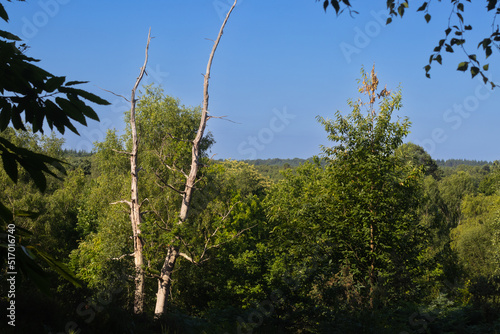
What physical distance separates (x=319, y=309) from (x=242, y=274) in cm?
1588

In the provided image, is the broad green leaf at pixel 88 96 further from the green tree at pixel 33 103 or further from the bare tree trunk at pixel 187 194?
the bare tree trunk at pixel 187 194

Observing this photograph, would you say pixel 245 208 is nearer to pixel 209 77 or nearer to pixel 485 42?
pixel 209 77

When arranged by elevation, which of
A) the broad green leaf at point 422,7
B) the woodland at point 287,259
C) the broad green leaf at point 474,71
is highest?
the broad green leaf at point 422,7

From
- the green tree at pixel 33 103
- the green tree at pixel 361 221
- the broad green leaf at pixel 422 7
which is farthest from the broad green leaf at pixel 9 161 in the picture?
the green tree at pixel 361 221

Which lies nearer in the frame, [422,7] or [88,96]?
[88,96]

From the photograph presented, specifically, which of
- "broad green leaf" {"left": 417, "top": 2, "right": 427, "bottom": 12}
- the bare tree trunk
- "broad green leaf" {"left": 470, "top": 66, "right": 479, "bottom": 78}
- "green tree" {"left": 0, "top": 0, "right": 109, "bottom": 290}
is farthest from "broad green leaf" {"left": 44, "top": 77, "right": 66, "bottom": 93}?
the bare tree trunk

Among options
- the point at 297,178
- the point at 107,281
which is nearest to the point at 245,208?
the point at 297,178

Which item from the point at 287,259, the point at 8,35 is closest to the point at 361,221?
the point at 287,259

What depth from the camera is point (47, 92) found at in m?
2.06

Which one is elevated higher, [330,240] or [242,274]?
[330,240]

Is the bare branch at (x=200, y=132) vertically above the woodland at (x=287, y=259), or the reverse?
the bare branch at (x=200, y=132)

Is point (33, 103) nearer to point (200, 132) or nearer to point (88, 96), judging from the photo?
point (88, 96)

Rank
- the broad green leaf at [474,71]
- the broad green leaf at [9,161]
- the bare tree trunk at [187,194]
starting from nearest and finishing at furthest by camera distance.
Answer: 1. the broad green leaf at [9,161]
2. the broad green leaf at [474,71]
3. the bare tree trunk at [187,194]

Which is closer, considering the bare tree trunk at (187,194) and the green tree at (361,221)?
the green tree at (361,221)
